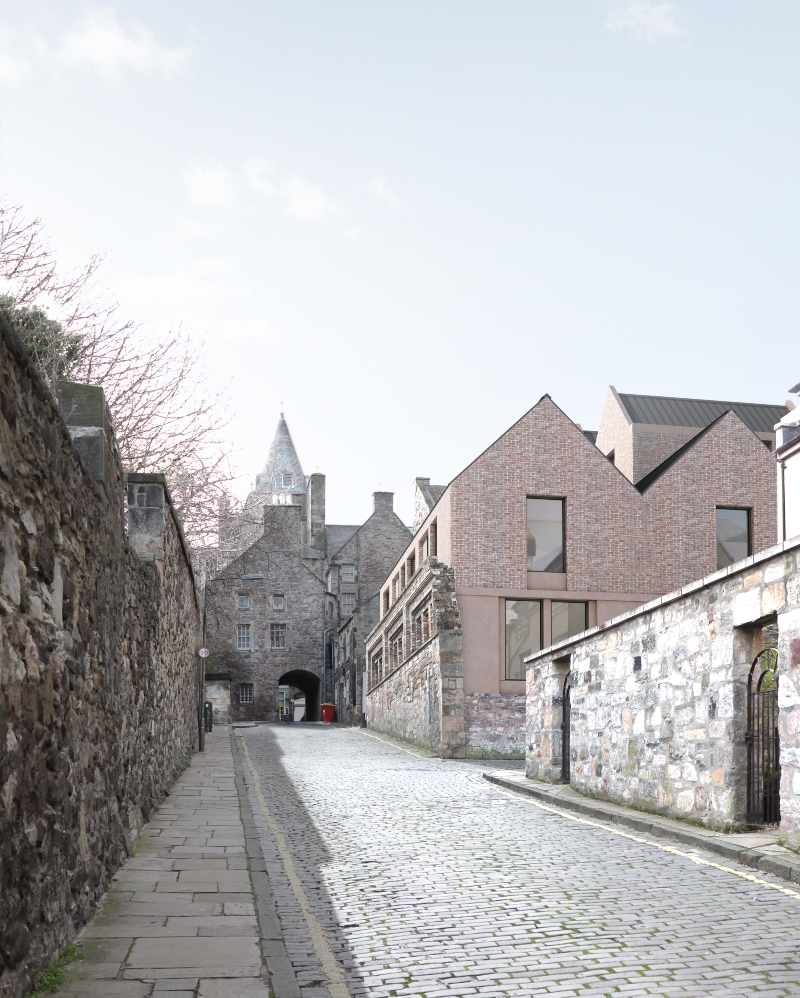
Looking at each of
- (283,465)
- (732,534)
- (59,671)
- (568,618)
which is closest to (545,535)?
(568,618)

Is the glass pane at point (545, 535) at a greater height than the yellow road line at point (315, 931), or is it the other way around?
the glass pane at point (545, 535)

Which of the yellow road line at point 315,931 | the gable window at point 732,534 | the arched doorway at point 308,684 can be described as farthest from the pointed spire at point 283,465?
the yellow road line at point 315,931

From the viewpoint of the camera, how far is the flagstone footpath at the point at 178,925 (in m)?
4.73

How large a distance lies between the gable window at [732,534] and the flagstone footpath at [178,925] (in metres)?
20.9

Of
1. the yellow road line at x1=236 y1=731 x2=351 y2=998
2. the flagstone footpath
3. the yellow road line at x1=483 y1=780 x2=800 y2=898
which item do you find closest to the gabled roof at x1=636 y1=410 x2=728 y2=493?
the yellow road line at x1=483 y1=780 x2=800 y2=898

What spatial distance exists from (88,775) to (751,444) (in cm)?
2553

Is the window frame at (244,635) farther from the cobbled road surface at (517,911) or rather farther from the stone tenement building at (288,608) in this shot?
the cobbled road surface at (517,911)

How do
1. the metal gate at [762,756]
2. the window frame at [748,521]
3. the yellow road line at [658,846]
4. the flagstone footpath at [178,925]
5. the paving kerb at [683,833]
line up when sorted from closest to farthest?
the flagstone footpath at [178,925] < the yellow road line at [658,846] < the paving kerb at [683,833] < the metal gate at [762,756] < the window frame at [748,521]

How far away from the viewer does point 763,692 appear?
32.0ft

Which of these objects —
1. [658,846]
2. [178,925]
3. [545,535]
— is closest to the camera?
[178,925]

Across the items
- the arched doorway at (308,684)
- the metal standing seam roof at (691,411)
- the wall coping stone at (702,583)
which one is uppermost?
the metal standing seam roof at (691,411)

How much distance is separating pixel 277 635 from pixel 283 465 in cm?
4470

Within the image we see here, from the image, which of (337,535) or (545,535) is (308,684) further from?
(545,535)

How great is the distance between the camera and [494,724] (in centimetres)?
2527
